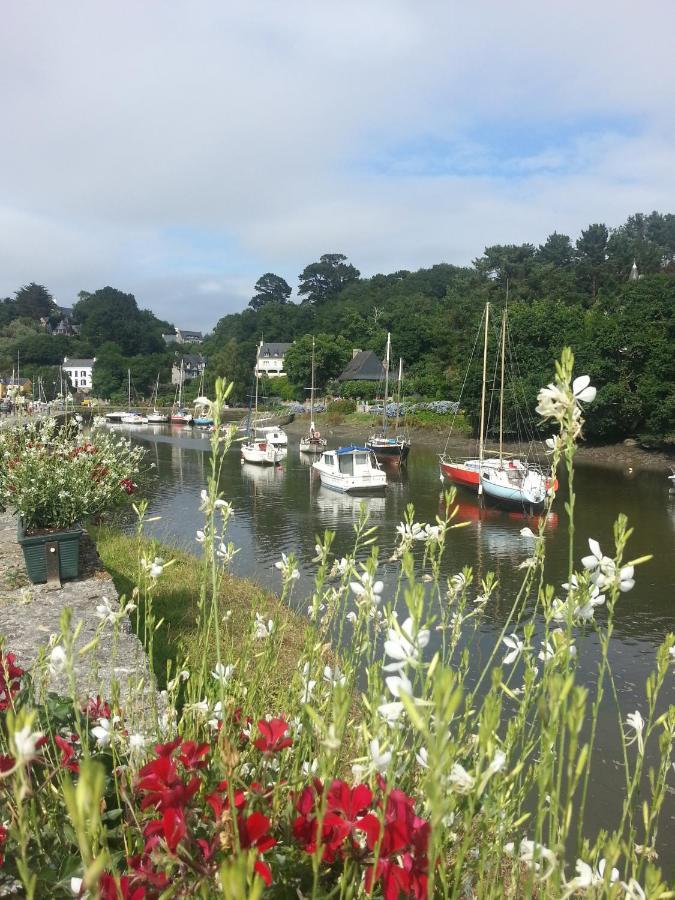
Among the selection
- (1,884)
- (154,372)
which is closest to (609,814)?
(1,884)

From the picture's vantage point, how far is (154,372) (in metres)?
96.6

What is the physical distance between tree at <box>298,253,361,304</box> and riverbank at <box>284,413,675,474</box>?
71321 millimetres

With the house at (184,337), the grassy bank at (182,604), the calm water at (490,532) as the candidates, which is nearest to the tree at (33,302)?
the house at (184,337)

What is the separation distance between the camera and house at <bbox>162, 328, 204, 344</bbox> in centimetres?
14302

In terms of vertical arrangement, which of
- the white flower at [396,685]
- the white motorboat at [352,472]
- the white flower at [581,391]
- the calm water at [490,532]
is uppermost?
the white flower at [581,391]

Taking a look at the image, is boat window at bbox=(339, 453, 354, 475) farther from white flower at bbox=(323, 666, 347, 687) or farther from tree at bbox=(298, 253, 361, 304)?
tree at bbox=(298, 253, 361, 304)

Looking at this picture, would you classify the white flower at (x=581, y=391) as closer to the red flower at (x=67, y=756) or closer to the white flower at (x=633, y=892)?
the white flower at (x=633, y=892)

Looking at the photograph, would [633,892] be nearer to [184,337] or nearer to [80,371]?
[80,371]

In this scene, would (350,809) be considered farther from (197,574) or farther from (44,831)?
(197,574)

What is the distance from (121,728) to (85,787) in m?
1.51

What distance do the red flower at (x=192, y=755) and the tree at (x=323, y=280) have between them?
5089 inches

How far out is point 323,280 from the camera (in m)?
129

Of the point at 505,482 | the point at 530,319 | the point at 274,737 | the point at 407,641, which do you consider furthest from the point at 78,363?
the point at 407,641

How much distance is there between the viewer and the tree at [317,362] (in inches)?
2879
